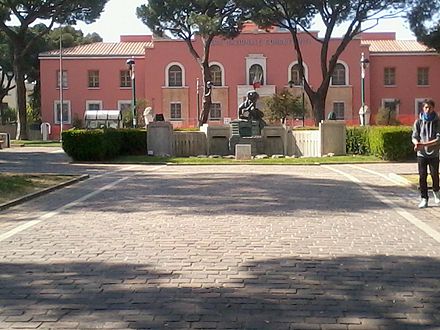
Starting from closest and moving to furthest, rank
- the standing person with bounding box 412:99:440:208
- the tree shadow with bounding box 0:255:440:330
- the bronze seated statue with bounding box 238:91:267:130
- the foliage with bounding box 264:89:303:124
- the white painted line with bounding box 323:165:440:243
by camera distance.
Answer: the tree shadow with bounding box 0:255:440:330
the white painted line with bounding box 323:165:440:243
the standing person with bounding box 412:99:440:208
the bronze seated statue with bounding box 238:91:267:130
the foliage with bounding box 264:89:303:124

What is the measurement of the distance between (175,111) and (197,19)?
15.4 meters

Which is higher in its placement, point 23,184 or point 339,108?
point 339,108

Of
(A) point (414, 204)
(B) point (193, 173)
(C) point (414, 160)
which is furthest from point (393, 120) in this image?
(A) point (414, 204)

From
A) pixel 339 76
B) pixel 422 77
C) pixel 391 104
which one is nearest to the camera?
pixel 339 76

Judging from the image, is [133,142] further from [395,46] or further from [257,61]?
[395,46]

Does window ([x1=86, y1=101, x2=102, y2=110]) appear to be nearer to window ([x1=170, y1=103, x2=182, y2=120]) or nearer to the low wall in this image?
window ([x1=170, y1=103, x2=182, y2=120])

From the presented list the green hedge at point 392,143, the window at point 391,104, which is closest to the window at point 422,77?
the window at point 391,104

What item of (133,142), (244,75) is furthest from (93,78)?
(133,142)

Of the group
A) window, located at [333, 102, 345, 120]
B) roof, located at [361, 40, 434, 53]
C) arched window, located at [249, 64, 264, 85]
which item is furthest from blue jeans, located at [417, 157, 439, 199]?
roof, located at [361, 40, 434, 53]

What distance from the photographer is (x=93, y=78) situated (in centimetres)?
6481

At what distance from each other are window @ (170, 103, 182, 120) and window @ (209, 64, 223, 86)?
341 cm

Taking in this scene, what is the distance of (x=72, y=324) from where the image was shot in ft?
19.1

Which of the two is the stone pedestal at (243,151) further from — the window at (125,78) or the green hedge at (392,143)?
the window at (125,78)

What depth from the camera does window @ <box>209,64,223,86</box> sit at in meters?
62.2
